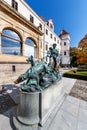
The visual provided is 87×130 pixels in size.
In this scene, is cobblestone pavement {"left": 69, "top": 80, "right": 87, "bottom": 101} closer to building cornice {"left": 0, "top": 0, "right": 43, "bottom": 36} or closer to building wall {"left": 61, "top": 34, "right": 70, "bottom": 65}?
building cornice {"left": 0, "top": 0, "right": 43, "bottom": 36}

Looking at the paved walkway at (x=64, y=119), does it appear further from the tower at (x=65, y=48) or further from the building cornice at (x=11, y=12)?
the tower at (x=65, y=48)

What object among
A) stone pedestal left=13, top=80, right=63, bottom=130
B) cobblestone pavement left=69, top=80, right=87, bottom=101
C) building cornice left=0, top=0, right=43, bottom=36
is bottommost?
cobblestone pavement left=69, top=80, right=87, bottom=101

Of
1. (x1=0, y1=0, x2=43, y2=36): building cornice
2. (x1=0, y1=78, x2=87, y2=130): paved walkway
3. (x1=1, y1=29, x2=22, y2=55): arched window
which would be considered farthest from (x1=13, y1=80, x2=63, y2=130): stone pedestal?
(x1=0, y1=0, x2=43, y2=36): building cornice

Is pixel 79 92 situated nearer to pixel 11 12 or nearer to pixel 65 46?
pixel 11 12

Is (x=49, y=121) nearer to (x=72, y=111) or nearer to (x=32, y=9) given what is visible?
(x=72, y=111)

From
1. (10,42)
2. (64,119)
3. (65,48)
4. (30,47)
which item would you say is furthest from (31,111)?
(65,48)

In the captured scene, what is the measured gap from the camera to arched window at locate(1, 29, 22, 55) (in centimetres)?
1026

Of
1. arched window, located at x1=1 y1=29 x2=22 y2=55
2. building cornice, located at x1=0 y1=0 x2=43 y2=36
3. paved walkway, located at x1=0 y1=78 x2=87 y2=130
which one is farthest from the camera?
arched window, located at x1=1 y1=29 x2=22 y2=55

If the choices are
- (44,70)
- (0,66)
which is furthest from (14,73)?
(44,70)

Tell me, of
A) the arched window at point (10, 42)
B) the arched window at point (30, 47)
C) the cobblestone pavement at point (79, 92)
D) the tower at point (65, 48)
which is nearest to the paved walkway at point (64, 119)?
the cobblestone pavement at point (79, 92)

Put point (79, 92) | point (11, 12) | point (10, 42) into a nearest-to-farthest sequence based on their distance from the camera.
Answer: point (79, 92), point (11, 12), point (10, 42)

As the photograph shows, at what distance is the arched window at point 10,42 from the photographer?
10.3 metres

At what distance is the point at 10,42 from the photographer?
11.1 metres

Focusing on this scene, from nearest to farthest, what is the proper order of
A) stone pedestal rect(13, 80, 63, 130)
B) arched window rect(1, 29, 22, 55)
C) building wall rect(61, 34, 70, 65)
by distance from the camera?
stone pedestal rect(13, 80, 63, 130)
arched window rect(1, 29, 22, 55)
building wall rect(61, 34, 70, 65)
